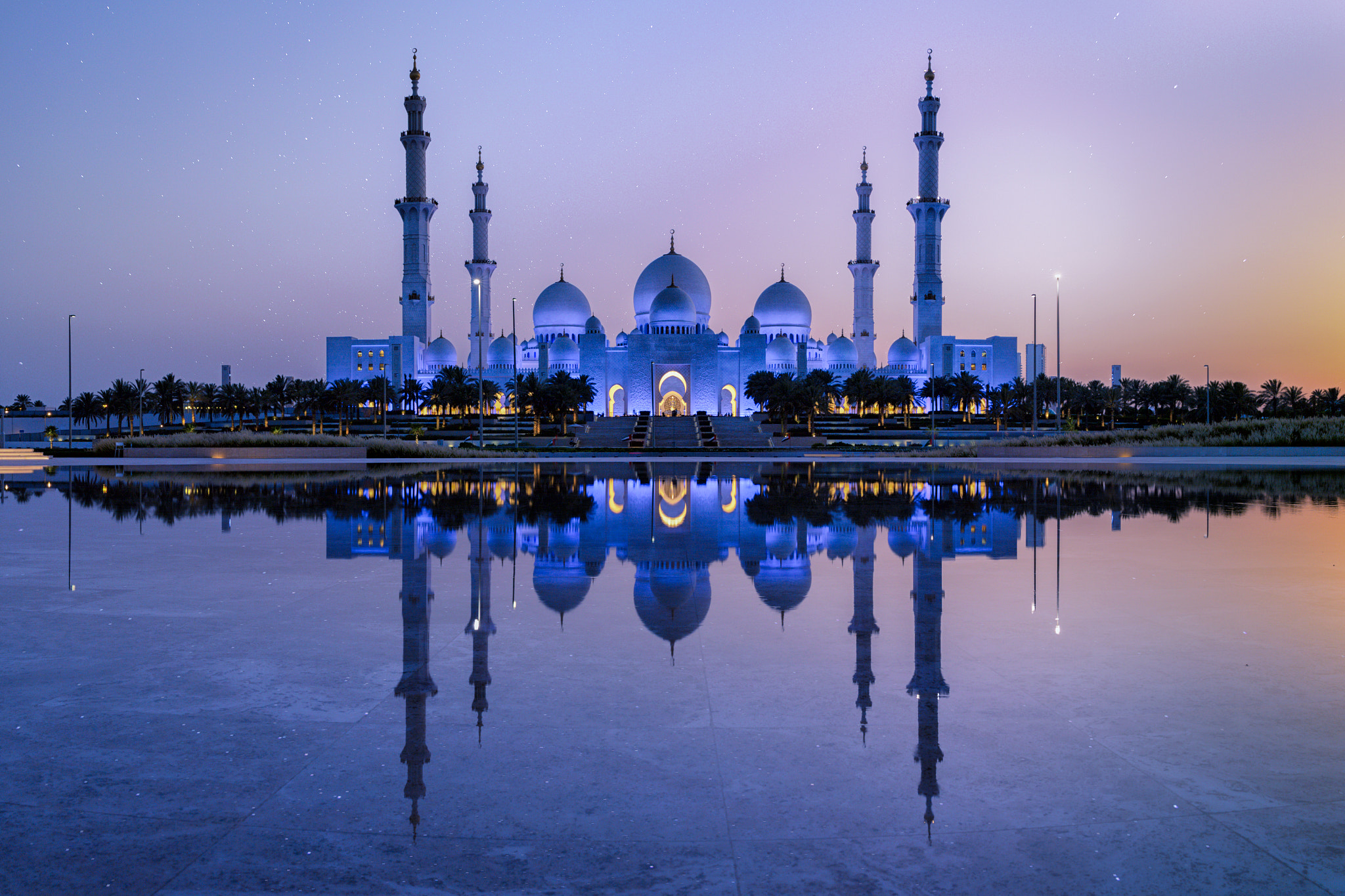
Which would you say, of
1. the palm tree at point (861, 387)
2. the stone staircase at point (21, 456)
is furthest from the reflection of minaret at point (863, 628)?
the palm tree at point (861, 387)

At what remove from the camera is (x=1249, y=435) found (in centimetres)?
3759

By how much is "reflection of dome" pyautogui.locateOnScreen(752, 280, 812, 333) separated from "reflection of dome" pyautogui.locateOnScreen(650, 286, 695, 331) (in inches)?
492

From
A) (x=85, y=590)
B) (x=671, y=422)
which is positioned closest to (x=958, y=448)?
(x=671, y=422)

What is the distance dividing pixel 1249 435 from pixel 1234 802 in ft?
130

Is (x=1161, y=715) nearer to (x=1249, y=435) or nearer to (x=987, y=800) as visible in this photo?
(x=987, y=800)

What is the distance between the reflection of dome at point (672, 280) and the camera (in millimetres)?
86562

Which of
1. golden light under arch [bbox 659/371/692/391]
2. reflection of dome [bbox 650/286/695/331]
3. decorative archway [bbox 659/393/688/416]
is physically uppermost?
reflection of dome [bbox 650/286/695/331]

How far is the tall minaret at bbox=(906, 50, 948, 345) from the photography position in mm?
80812

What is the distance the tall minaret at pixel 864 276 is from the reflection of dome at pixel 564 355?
90.6ft

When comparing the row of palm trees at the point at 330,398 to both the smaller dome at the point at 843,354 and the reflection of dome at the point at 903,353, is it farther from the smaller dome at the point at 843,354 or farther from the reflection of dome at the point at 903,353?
the reflection of dome at the point at 903,353

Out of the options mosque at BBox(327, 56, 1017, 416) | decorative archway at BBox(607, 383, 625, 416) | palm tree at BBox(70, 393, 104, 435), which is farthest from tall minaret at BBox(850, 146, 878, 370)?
palm tree at BBox(70, 393, 104, 435)

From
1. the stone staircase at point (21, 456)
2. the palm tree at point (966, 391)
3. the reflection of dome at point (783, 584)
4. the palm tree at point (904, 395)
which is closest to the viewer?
the reflection of dome at point (783, 584)

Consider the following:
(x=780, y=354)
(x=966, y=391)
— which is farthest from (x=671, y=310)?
(x=966, y=391)

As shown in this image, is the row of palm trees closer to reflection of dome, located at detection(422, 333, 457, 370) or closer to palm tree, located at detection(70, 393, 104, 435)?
palm tree, located at detection(70, 393, 104, 435)
